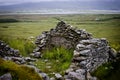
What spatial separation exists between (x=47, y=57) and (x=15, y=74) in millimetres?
6134

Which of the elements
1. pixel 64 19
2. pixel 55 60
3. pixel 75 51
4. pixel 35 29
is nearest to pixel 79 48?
pixel 75 51

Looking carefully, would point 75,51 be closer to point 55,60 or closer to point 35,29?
point 55,60

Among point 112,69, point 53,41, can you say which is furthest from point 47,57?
point 112,69

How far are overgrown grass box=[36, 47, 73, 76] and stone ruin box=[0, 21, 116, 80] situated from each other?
1.77 ft

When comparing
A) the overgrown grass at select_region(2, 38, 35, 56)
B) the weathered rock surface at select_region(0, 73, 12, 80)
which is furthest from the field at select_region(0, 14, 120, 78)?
the weathered rock surface at select_region(0, 73, 12, 80)

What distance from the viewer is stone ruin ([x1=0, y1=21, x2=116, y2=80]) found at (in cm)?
985

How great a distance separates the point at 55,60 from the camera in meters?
12.9

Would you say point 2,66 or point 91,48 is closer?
point 2,66

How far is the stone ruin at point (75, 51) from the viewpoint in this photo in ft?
32.3

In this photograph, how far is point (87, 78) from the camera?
31.6 ft

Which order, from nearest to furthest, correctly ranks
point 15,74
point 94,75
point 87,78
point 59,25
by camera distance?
point 15,74, point 87,78, point 94,75, point 59,25

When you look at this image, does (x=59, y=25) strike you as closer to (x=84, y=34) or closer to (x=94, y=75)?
(x=84, y=34)

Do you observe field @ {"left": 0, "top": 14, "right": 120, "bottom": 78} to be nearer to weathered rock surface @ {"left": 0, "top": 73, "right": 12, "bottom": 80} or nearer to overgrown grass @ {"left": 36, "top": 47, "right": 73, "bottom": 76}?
overgrown grass @ {"left": 36, "top": 47, "right": 73, "bottom": 76}

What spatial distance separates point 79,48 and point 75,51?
1.03ft
